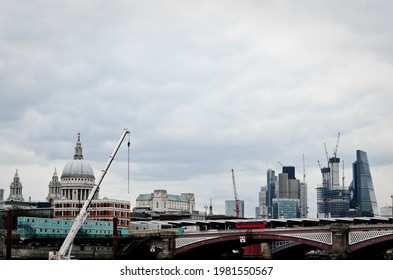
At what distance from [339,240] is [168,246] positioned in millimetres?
38224

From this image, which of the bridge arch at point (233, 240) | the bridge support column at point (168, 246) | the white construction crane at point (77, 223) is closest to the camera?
the white construction crane at point (77, 223)

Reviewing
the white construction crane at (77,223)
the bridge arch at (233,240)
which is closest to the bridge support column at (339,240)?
the bridge arch at (233,240)

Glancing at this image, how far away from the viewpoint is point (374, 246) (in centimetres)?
12731

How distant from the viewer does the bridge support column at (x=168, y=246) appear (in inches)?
5837

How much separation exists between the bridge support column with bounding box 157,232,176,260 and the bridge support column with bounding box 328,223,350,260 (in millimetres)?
36079

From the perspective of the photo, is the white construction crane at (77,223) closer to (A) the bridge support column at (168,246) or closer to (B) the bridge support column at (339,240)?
(A) the bridge support column at (168,246)

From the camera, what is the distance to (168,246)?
14875 centimetres

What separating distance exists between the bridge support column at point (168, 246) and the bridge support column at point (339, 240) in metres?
36.1
